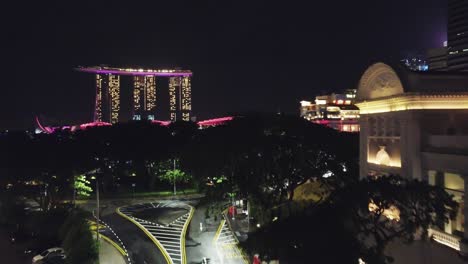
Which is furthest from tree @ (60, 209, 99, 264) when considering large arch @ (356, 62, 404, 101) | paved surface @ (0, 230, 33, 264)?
large arch @ (356, 62, 404, 101)

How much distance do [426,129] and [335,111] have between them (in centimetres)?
8868

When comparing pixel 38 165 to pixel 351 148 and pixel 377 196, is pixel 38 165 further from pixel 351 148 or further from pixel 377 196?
pixel 377 196

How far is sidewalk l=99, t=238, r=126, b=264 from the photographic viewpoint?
25969mm

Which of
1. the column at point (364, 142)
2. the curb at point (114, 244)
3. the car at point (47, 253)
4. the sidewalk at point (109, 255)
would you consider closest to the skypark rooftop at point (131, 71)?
the curb at point (114, 244)

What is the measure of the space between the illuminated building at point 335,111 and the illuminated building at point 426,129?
236 ft

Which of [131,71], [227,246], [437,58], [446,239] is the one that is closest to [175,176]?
[227,246]

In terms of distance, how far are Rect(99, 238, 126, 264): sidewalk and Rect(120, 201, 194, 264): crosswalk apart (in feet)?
10.2

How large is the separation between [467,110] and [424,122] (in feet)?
7.85

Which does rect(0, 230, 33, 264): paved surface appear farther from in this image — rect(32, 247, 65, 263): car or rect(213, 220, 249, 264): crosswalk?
rect(213, 220, 249, 264): crosswalk

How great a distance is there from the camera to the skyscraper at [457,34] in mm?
111625

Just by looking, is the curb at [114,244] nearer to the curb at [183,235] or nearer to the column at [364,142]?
the curb at [183,235]

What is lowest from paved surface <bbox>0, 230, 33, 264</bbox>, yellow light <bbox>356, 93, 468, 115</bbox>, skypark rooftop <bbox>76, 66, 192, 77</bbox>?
paved surface <bbox>0, 230, 33, 264</bbox>

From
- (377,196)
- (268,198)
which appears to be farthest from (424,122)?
(268,198)

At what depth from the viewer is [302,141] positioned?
27.0m
